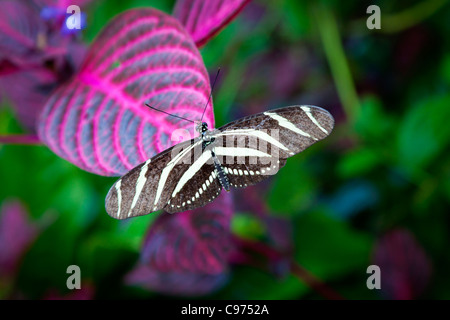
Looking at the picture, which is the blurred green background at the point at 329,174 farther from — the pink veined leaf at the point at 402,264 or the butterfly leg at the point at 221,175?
the butterfly leg at the point at 221,175

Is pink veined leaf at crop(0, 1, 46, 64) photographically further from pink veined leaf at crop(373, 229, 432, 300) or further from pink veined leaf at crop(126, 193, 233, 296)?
pink veined leaf at crop(373, 229, 432, 300)

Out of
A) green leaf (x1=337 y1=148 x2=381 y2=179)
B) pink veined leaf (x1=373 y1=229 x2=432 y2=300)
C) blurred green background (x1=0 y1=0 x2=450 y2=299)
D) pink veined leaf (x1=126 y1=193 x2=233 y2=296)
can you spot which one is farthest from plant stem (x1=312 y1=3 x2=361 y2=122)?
pink veined leaf (x1=126 y1=193 x2=233 y2=296)

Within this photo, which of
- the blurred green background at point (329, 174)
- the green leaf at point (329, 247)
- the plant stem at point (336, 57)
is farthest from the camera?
the plant stem at point (336, 57)

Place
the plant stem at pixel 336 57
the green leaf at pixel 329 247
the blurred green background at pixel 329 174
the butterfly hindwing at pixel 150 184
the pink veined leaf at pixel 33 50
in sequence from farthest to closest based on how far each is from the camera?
the plant stem at pixel 336 57 → the green leaf at pixel 329 247 → the blurred green background at pixel 329 174 → the pink veined leaf at pixel 33 50 → the butterfly hindwing at pixel 150 184

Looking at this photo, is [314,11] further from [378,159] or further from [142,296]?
[142,296]

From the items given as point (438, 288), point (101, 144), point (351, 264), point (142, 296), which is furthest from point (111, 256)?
point (438, 288)

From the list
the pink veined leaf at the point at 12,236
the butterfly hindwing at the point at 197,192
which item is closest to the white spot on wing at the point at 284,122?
the butterfly hindwing at the point at 197,192

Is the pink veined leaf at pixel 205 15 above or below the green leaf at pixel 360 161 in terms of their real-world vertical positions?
above
